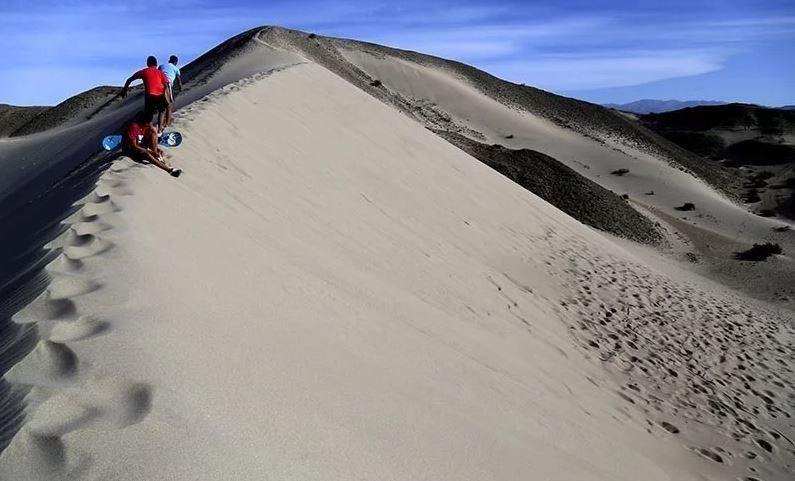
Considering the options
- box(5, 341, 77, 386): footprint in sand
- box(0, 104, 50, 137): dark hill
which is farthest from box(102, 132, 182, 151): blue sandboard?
box(0, 104, 50, 137): dark hill

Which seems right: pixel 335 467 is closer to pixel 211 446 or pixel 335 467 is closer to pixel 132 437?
pixel 211 446

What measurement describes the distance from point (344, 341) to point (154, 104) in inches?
182

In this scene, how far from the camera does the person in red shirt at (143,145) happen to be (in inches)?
257

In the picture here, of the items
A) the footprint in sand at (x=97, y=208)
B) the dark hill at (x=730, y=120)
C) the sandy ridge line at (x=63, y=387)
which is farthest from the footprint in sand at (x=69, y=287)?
the dark hill at (x=730, y=120)

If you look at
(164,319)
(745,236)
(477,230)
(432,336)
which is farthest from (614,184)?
(164,319)

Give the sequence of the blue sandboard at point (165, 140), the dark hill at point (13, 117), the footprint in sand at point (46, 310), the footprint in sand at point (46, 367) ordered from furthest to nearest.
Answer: the dark hill at point (13, 117), the blue sandboard at point (165, 140), the footprint in sand at point (46, 310), the footprint in sand at point (46, 367)

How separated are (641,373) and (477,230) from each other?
380cm

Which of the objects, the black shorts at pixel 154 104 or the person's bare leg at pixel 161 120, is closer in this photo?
the black shorts at pixel 154 104

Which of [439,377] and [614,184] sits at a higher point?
[614,184]

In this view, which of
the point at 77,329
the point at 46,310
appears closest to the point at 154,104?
the point at 46,310

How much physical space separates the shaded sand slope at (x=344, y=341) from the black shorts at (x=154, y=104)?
541mm

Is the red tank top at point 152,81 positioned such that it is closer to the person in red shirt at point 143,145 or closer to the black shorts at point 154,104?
the black shorts at point 154,104

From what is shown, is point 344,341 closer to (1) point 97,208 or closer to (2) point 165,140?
(1) point 97,208

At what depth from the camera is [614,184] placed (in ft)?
92.7
